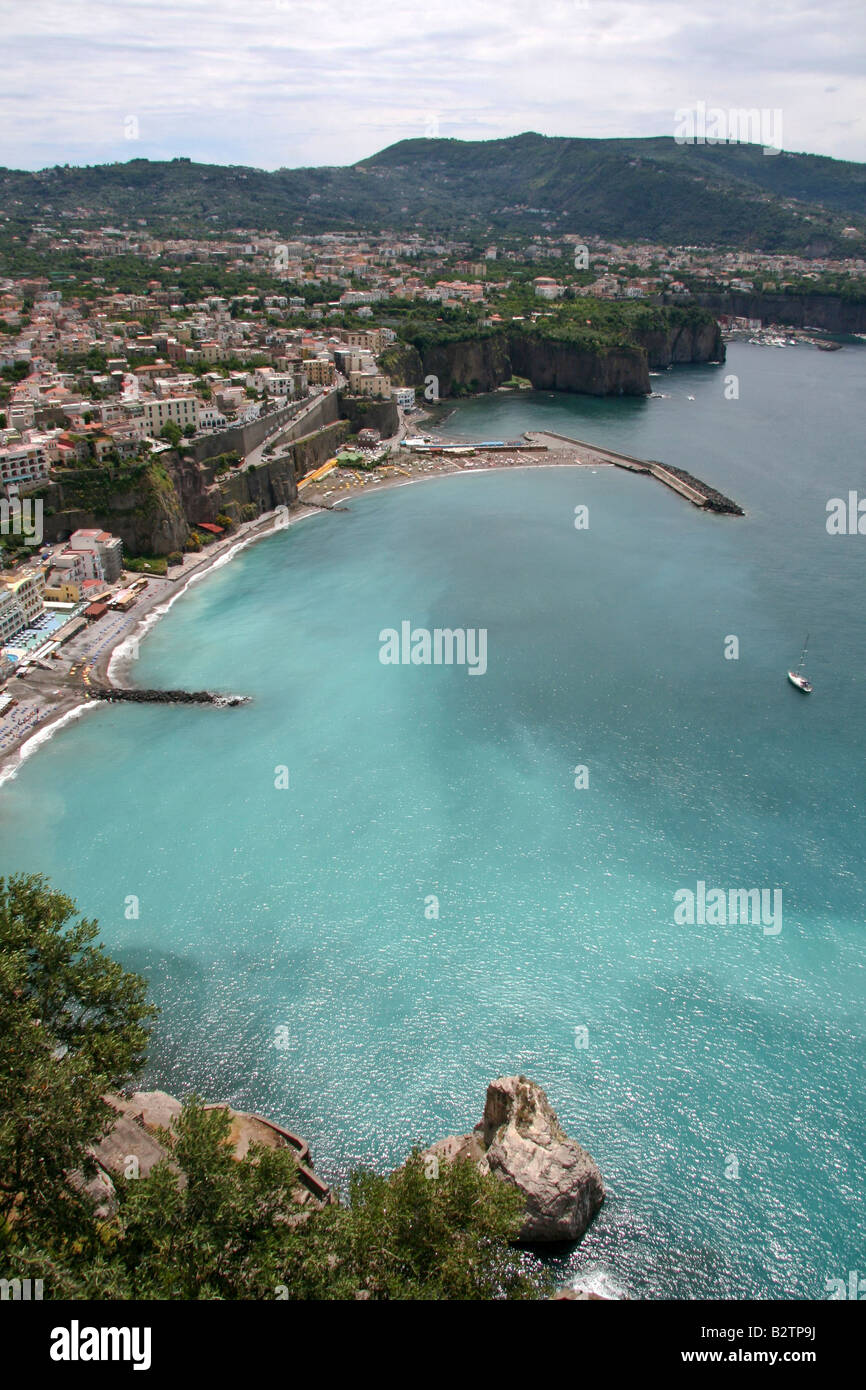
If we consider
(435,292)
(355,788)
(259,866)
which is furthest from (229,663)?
(435,292)

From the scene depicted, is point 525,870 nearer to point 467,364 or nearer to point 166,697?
point 166,697

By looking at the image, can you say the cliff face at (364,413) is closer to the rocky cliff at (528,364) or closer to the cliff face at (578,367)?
the rocky cliff at (528,364)

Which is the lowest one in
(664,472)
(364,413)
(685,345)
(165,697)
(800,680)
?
(165,697)

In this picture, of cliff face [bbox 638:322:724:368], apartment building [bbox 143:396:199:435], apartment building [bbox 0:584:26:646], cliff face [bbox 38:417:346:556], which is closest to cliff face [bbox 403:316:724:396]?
cliff face [bbox 638:322:724:368]

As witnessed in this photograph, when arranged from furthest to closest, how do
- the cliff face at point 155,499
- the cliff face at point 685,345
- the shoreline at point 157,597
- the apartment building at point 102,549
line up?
1. the cliff face at point 685,345
2. the cliff face at point 155,499
3. the apartment building at point 102,549
4. the shoreline at point 157,597

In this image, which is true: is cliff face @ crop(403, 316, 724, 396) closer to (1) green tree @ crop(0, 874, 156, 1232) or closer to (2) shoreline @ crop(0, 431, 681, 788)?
(2) shoreline @ crop(0, 431, 681, 788)

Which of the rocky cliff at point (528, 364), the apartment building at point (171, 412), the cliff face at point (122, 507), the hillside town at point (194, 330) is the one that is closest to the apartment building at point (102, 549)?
the hillside town at point (194, 330)

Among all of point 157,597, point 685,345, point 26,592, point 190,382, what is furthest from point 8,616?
point 685,345
